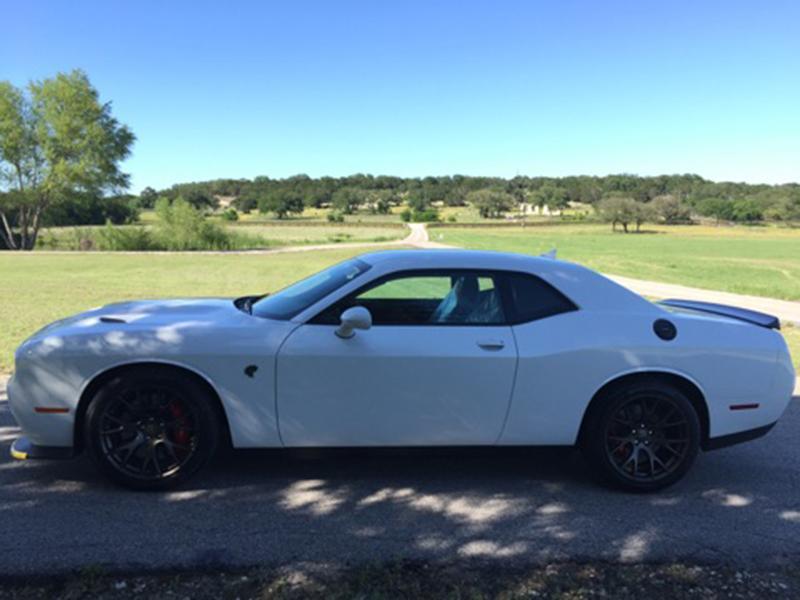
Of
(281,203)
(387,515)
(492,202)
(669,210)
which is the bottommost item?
(387,515)

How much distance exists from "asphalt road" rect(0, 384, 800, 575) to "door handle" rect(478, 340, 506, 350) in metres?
0.68

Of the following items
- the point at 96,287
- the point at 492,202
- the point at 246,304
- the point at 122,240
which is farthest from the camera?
the point at 492,202

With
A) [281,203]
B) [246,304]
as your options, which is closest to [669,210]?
[281,203]

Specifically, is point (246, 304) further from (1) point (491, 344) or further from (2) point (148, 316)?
(1) point (491, 344)

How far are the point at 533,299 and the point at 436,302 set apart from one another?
2.26 ft

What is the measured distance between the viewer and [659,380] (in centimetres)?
360

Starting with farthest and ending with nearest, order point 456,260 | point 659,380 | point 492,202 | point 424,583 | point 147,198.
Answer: point 492,202
point 147,198
point 456,260
point 659,380
point 424,583

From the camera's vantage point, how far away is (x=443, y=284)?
3953mm

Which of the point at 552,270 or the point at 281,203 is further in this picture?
the point at 281,203

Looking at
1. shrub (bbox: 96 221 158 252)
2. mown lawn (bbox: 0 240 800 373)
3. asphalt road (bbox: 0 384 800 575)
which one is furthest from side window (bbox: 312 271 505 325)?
shrub (bbox: 96 221 158 252)

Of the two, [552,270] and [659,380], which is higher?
[552,270]

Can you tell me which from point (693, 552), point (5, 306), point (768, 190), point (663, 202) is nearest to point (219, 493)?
point (693, 552)

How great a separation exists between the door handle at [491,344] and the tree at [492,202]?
139989 millimetres

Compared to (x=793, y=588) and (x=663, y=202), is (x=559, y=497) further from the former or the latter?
(x=663, y=202)
